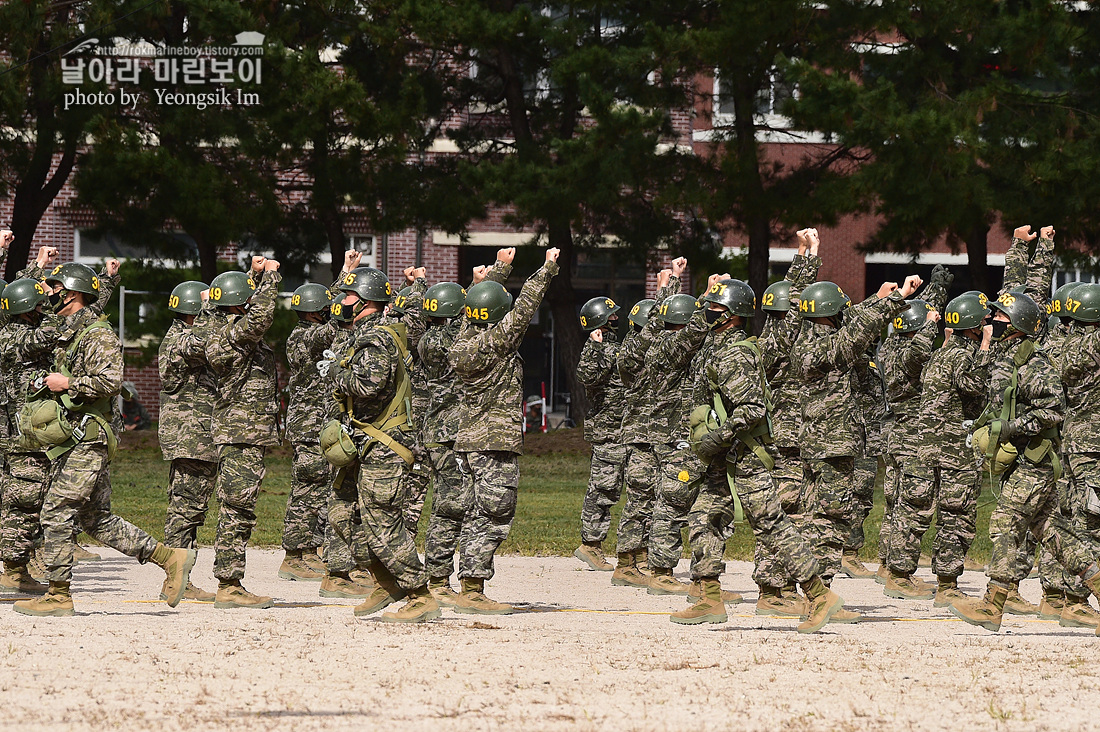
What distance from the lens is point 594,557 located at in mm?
12922

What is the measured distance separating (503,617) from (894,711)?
3529mm

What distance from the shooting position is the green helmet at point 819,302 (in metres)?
10.4

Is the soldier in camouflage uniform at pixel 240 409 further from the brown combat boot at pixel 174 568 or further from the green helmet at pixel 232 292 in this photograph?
the brown combat boot at pixel 174 568

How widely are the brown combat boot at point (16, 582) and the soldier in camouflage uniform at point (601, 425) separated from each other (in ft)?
14.9

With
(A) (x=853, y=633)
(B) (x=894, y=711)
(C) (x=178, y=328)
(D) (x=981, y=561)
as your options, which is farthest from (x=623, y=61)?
(B) (x=894, y=711)

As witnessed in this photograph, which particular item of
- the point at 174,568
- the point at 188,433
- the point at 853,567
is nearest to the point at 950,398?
the point at 853,567

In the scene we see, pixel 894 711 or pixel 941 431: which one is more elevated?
pixel 941 431

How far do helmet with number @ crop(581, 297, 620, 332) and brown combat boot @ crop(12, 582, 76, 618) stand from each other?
5177 mm

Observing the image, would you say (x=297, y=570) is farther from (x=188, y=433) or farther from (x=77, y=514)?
(x=77, y=514)

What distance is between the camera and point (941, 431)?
11.2 m

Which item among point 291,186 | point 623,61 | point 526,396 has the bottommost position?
point 526,396

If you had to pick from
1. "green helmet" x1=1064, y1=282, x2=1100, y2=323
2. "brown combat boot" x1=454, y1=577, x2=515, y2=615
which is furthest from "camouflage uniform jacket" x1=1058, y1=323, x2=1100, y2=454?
Result: "brown combat boot" x1=454, y1=577, x2=515, y2=615

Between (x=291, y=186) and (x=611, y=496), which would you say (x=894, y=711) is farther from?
(x=291, y=186)

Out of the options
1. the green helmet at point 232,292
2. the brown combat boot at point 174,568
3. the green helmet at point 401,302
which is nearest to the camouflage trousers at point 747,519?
the green helmet at point 401,302
